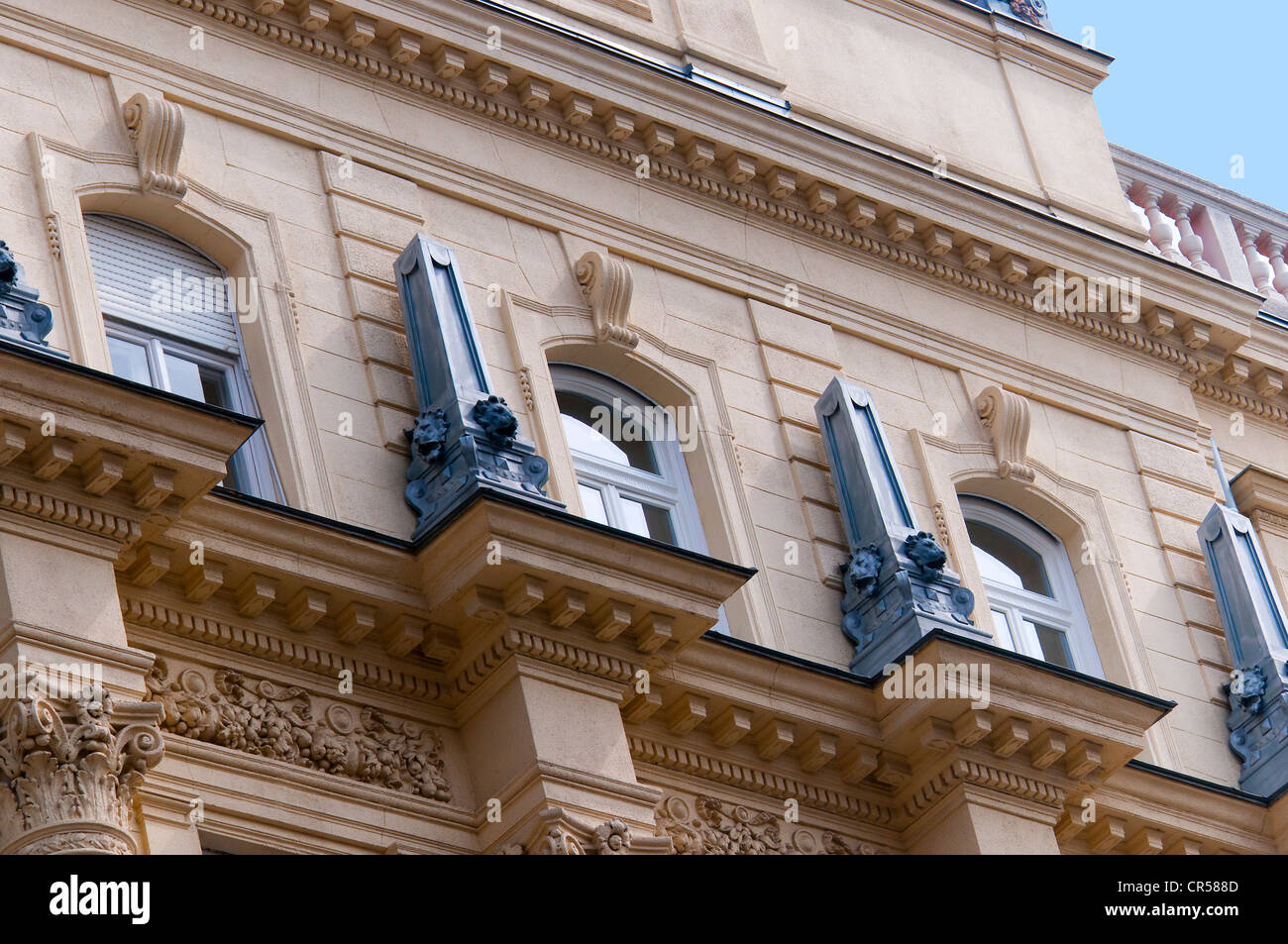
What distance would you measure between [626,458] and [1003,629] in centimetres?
322

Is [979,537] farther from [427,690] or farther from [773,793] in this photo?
[427,690]

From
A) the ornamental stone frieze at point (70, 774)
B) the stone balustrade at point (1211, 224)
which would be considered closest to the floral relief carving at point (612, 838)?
the ornamental stone frieze at point (70, 774)

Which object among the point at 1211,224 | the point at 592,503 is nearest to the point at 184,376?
the point at 592,503

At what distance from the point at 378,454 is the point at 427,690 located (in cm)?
169

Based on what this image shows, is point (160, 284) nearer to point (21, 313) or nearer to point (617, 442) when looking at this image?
point (21, 313)

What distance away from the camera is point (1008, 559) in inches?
910

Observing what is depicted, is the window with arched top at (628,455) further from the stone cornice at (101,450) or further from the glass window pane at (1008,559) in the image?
the stone cornice at (101,450)

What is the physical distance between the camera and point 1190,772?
72.4ft

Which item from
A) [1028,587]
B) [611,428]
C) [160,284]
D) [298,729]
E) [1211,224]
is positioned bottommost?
[298,729]

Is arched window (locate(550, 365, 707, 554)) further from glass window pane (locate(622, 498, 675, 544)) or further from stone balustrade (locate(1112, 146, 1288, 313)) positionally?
stone balustrade (locate(1112, 146, 1288, 313))

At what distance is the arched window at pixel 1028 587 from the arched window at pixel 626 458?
2614 mm

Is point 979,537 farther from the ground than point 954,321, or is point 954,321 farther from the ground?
point 954,321

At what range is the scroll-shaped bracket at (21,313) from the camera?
674 inches
